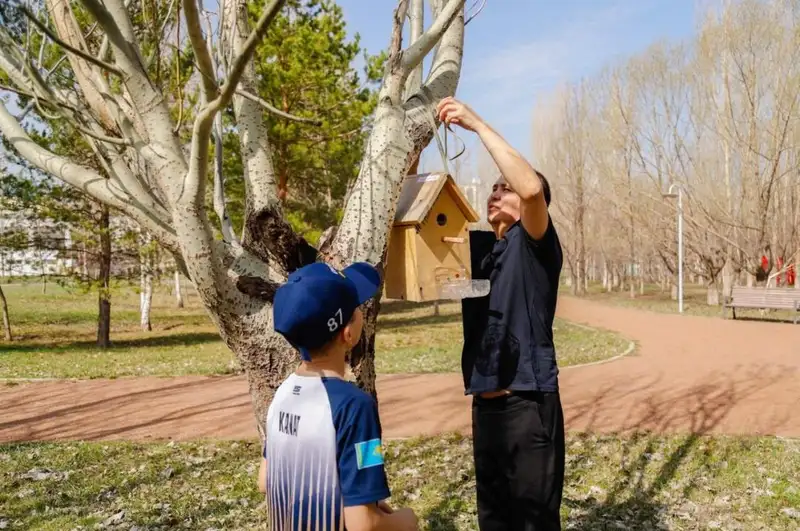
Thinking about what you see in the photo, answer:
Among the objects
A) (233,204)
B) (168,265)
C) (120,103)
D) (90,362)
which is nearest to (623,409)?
(120,103)

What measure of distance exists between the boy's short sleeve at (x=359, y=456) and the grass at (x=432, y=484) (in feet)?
9.67

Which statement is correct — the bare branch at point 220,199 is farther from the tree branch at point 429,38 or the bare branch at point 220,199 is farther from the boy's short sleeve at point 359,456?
the boy's short sleeve at point 359,456

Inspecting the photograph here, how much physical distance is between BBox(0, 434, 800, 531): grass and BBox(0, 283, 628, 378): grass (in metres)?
5.00

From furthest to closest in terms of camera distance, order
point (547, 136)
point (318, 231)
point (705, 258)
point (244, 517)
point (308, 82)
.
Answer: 1. point (547, 136)
2. point (705, 258)
3. point (318, 231)
4. point (308, 82)
5. point (244, 517)

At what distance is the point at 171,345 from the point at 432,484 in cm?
1349

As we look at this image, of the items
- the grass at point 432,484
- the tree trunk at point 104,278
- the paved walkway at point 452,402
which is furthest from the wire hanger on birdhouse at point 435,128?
the tree trunk at point 104,278

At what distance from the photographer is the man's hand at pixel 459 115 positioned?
2.21m

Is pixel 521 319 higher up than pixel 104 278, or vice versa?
pixel 104 278

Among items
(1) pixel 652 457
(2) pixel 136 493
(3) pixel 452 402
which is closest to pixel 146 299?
(3) pixel 452 402

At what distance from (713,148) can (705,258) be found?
4.87m

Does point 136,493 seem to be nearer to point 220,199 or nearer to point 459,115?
point 220,199

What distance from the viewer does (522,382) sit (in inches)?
96.2

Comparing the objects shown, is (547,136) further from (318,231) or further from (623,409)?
(623,409)

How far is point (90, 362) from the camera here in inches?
520
